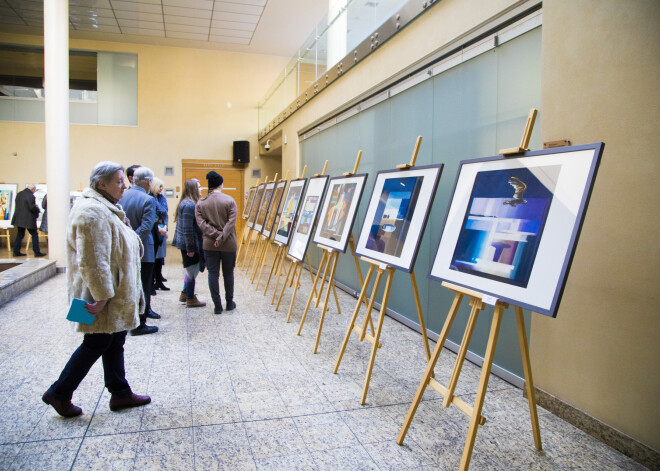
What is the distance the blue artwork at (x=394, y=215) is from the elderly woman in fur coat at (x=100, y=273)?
157 centimetres

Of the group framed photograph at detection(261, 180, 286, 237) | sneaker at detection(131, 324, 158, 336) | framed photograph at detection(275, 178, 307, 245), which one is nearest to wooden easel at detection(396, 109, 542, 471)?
sneaker at detection(131, 324, 158, 336)

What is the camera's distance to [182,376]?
10.4ft

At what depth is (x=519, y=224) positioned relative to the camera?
204 centimetres

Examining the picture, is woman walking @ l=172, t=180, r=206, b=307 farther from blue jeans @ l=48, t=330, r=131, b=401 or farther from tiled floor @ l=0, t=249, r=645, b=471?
blue jeans @ l=48, t=330, r=131, b=401

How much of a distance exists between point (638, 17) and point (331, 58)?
16.4ft

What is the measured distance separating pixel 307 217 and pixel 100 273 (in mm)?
2520

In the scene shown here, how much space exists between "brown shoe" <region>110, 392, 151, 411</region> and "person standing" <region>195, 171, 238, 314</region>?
2.20 m

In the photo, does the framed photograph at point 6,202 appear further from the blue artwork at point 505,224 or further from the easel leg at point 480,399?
the easel leg at point 480,399

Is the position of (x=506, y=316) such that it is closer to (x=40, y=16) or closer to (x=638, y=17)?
(x=638, y=17)

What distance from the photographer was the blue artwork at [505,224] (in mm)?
1968

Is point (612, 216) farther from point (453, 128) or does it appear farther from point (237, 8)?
point (237, 8)

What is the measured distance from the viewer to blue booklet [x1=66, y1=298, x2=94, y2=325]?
89.4 inches

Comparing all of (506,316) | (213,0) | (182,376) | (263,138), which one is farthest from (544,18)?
(263,138)

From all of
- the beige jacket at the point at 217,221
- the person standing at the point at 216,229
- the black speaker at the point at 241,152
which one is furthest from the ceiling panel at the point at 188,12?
the beige jacket at the point at 217,221
